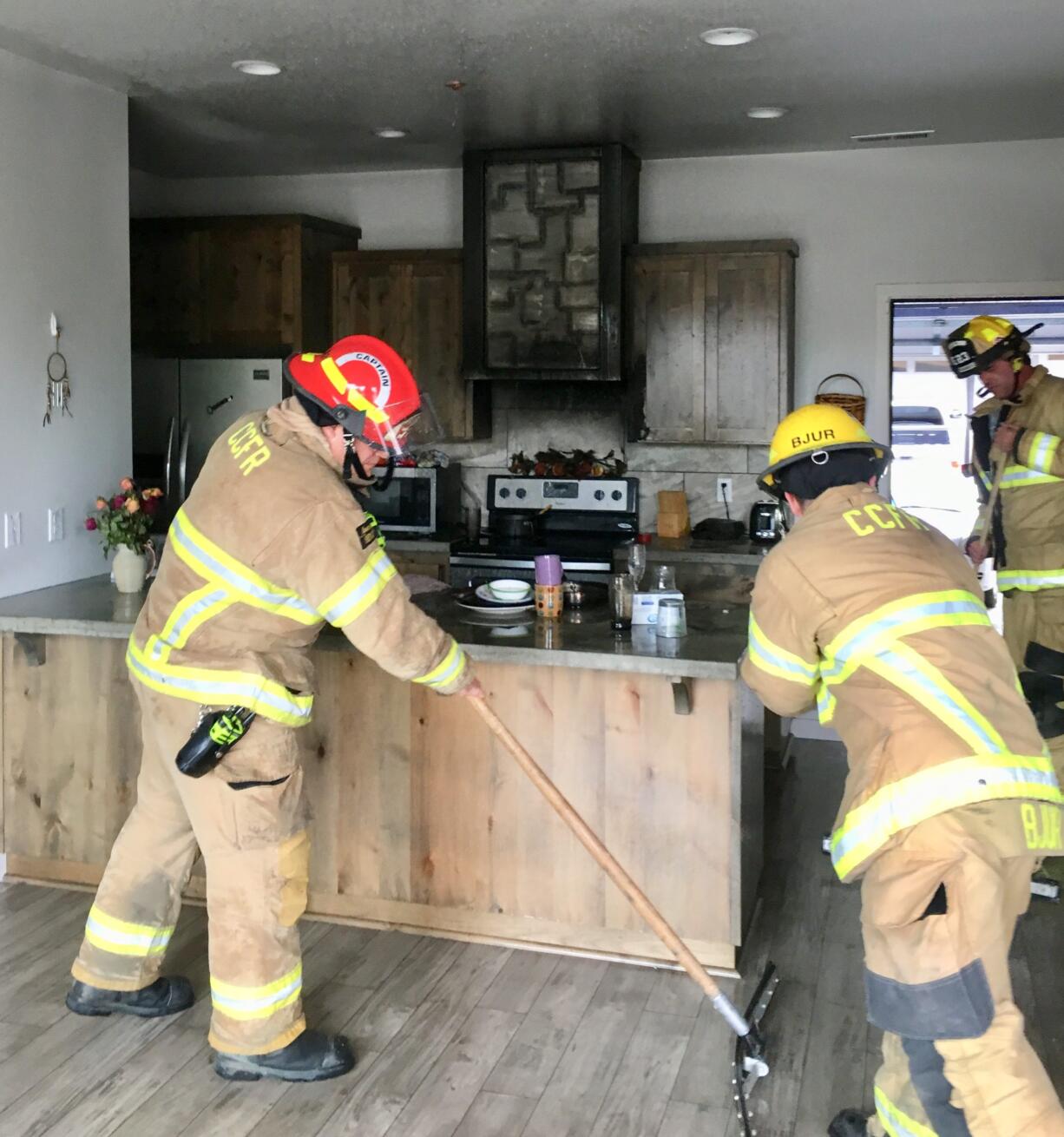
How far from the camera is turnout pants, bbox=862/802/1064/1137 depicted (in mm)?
2191

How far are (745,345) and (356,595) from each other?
3.51m

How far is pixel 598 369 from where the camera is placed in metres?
5.80

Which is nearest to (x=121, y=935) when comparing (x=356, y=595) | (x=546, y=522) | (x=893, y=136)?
(x=356, y=595)

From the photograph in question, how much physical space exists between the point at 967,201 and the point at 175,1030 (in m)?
→ 4.89

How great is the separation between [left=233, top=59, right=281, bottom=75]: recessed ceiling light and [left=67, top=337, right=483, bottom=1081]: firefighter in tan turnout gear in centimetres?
194

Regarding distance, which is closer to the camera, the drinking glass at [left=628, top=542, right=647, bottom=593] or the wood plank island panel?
the wood plank island panel

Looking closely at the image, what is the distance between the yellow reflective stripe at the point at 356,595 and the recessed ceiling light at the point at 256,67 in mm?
2406

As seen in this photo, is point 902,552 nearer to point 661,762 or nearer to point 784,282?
point 661,762

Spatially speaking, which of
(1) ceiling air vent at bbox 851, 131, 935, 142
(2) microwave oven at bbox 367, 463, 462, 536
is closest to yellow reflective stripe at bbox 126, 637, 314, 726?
(2) microwave oven at bbox 367, 463, 462, 536

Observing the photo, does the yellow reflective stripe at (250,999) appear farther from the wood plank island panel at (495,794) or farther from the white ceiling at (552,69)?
the white ceiling at (552,69)

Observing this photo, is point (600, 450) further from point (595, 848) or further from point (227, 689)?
point (227, 689)

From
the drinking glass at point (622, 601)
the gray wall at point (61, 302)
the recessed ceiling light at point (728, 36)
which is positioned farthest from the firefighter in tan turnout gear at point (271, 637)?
the recessed ceiling light at point (728, 36)

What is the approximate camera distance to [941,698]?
2.24m

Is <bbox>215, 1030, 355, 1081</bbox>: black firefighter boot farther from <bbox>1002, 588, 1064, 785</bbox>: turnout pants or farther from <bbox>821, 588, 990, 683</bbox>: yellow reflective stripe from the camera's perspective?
<bbox>1002, 588, 1064, 785</bbox>: turnout pants
